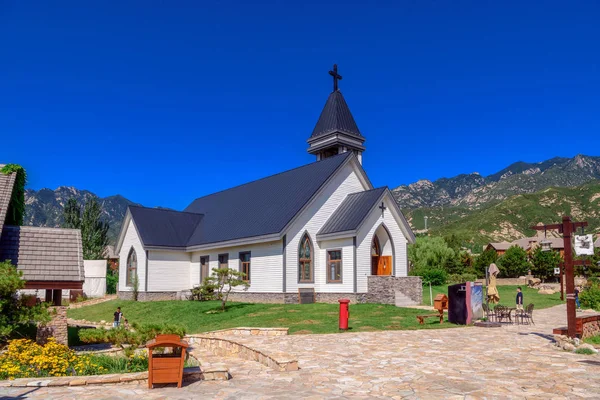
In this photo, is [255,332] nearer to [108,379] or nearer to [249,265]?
[108,379]

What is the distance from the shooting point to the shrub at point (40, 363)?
10.6 metres

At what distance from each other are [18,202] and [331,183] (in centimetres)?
1645

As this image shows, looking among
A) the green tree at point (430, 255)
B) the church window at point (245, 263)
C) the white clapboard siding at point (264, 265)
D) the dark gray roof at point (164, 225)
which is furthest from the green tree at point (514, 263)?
the white clapboard siding at point (264, 265)

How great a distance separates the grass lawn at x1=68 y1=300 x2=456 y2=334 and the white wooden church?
2.51 meters

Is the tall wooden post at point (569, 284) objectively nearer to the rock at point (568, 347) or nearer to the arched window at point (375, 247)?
the rock at point (568, 347)

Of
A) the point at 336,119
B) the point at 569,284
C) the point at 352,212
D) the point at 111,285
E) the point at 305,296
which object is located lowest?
the point at 111,285

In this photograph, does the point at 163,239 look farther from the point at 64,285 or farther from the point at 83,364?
the point at 83,364

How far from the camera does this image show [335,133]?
122 feet

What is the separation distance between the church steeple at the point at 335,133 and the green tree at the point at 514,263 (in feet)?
93.9

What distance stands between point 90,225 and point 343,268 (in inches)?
1657

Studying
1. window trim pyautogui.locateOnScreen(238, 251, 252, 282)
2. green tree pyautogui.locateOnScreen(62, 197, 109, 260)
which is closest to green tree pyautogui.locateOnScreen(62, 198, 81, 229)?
green tree pyautogui.locateOnScreen(62, 197, 109, 260)

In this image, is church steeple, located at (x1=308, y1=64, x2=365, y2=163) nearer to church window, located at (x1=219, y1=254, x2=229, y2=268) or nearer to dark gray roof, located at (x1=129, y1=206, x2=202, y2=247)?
dark gray roof, located at (x1=129, y1=206, x2=202, y2=247)

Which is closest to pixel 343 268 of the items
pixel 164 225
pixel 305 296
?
pixel 305 296

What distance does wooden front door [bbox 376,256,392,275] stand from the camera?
29.0 metres
